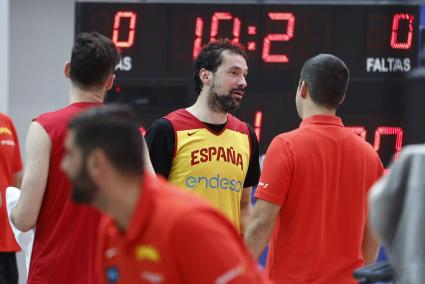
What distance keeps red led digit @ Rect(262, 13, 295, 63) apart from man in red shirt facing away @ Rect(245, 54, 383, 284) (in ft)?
9.84

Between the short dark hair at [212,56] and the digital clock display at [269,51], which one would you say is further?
the digital clock display at [269,51]

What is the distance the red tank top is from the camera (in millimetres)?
4172

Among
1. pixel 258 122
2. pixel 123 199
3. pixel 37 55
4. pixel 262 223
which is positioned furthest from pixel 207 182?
pixel 37 55

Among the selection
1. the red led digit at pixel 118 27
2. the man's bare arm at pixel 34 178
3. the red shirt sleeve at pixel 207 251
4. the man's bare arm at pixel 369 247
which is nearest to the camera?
the red shirt sleeve at pixel 207 251

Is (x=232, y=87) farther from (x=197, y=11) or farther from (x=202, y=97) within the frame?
(x=197, y=11)

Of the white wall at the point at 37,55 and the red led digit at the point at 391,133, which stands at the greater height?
the white wall at the point at 37,55

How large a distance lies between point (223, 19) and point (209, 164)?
2.70m

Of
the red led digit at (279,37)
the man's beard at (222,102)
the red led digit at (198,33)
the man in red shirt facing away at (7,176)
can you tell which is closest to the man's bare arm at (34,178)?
the man's beard at (222,102)

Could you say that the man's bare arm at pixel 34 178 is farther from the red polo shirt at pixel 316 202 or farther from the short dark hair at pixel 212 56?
the short dark hair at pixel 212 56

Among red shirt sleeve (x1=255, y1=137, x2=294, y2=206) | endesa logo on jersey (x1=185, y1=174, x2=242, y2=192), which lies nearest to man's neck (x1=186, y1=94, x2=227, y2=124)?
endesa logo on jersey (x1=185, y1=174, x2=242, y2=192)

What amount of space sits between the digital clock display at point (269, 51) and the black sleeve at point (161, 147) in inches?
94.7

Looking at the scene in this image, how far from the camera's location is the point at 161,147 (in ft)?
16.8

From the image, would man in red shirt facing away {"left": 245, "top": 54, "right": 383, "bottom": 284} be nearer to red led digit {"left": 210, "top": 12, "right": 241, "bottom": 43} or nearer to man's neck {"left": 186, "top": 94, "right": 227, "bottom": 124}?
man's neck {"left": 186, "top": 94, "right": 227, "bottom": 124}

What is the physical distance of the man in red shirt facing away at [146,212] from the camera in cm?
267
